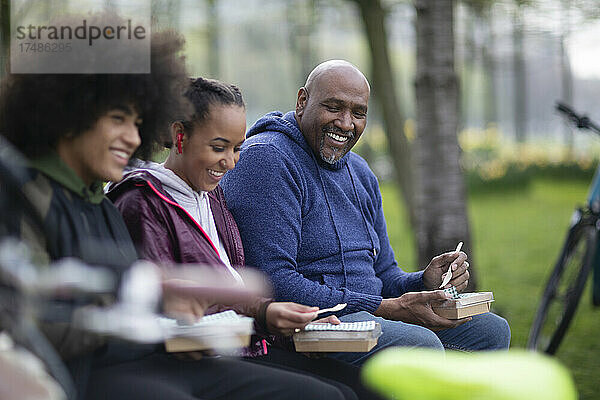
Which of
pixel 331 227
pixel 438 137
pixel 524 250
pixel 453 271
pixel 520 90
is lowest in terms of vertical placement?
pixel 524 250

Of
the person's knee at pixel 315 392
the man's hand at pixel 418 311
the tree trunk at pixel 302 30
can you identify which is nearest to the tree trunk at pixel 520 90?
the tree trunk at pixel 302 30

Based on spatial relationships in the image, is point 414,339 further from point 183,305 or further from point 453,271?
point 183,305

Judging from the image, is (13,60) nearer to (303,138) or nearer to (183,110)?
(183,110)

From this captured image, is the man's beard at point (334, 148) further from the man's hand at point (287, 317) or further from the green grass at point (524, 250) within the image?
the green grass at point (524, 250)

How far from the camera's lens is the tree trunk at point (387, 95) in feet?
28.5

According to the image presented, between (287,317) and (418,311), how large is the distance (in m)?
0.70

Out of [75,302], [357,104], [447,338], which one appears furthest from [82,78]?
[447,338]

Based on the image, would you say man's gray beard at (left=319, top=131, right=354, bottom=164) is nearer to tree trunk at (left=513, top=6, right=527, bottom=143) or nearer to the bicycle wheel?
the bicycle wheel

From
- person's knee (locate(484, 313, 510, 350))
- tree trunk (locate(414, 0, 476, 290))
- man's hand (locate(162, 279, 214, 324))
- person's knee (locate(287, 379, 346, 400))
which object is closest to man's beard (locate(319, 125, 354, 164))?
person's knee (locate(484, 313, 510, 350))

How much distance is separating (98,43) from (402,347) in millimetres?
1358

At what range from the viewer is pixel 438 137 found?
5.22m

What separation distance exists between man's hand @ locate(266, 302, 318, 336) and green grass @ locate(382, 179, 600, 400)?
90.8 inches

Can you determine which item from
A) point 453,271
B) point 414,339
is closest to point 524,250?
point 453,271

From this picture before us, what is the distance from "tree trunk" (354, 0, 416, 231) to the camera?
8680mm
